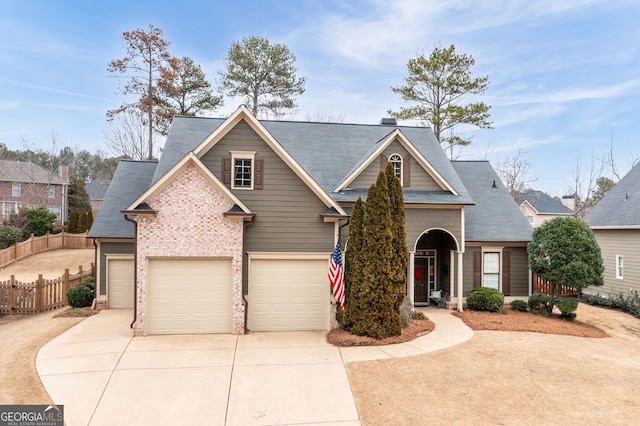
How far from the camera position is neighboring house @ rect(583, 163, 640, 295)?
731 inches

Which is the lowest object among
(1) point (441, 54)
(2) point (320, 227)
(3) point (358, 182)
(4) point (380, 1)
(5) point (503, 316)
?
(5) point (503, 316)

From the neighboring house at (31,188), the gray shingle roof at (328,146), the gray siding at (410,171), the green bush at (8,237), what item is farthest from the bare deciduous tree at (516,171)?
the neighboring house at (31,188)

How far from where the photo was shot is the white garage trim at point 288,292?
1220 centimetres

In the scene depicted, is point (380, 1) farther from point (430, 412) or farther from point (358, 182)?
point (430, 412)

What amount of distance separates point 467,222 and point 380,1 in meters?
10.9

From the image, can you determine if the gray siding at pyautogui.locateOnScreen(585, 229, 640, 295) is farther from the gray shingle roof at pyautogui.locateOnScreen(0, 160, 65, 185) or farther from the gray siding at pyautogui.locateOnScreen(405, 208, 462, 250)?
the gray shingle roof at pyautogui.locateOnScreen(0, 160, 65, 185)

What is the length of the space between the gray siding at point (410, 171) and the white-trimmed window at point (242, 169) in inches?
179

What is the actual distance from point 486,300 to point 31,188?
50.3 m

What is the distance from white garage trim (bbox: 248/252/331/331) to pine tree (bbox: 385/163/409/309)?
2.31 m

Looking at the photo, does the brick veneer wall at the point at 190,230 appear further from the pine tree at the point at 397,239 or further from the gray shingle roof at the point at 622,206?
the gray shingle roof at the point at 622,206

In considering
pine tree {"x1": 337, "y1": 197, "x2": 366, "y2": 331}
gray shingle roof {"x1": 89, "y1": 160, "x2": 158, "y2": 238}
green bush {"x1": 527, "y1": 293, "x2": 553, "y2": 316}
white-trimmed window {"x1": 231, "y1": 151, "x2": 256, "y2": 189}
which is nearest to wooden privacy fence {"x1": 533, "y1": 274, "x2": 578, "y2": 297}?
green bush {"x1": 527, "y1": 293, "x2": 553, "y2": 316}

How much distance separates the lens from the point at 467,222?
1681 cm

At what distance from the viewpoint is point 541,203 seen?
142 feet

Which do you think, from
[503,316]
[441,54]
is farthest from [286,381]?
[441,54]
